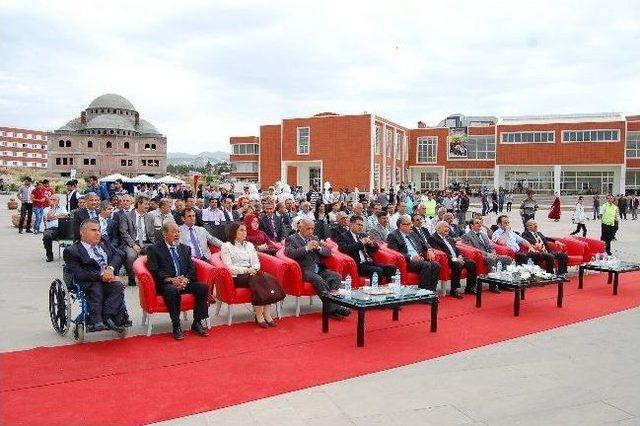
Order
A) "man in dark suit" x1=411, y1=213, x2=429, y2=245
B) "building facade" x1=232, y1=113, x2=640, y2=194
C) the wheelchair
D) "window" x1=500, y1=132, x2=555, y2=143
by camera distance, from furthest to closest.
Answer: "window" x1=500, y1=132, x2=555, y2=143, "building facade" x1=232, y1=113, x2=640, y2=194, "man in dark suit" x1=411, y1=213, x2=429, y2=245, the wheelchair

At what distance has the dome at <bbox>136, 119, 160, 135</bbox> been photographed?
9019 cm

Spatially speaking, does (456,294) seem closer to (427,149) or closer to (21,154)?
(427,149)

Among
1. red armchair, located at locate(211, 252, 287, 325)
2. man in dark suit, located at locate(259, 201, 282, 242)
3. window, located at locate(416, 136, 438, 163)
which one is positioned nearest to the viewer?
red armchair, located at locate(211, 252, 287, 325)

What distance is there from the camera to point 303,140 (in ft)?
143

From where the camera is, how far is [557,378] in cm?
488

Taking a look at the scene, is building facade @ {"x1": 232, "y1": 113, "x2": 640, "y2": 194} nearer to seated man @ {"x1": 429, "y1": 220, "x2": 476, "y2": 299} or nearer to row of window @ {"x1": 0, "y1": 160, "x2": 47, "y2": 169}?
seated man @ {"x1": 429, "y1": 220, "x2": 476, "y2": 299}

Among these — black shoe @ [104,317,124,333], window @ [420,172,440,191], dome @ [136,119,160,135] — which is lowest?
black shoe @ [104,317,124,333]

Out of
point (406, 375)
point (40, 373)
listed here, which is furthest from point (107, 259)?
point (406, 375)

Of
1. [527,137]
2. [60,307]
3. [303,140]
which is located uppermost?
[527,137]

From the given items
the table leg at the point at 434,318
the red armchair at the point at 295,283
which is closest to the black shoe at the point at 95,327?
the red armchair at the point at 295,283

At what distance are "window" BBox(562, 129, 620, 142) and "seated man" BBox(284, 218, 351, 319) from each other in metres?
45.1

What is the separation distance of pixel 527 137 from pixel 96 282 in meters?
48.2

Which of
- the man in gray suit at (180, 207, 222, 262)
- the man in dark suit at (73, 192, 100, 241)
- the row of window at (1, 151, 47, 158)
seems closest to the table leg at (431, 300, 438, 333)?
the man in gray suit at (180, 207, 222, 262)

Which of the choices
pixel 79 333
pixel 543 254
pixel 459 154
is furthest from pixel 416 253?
pixel 459 154
